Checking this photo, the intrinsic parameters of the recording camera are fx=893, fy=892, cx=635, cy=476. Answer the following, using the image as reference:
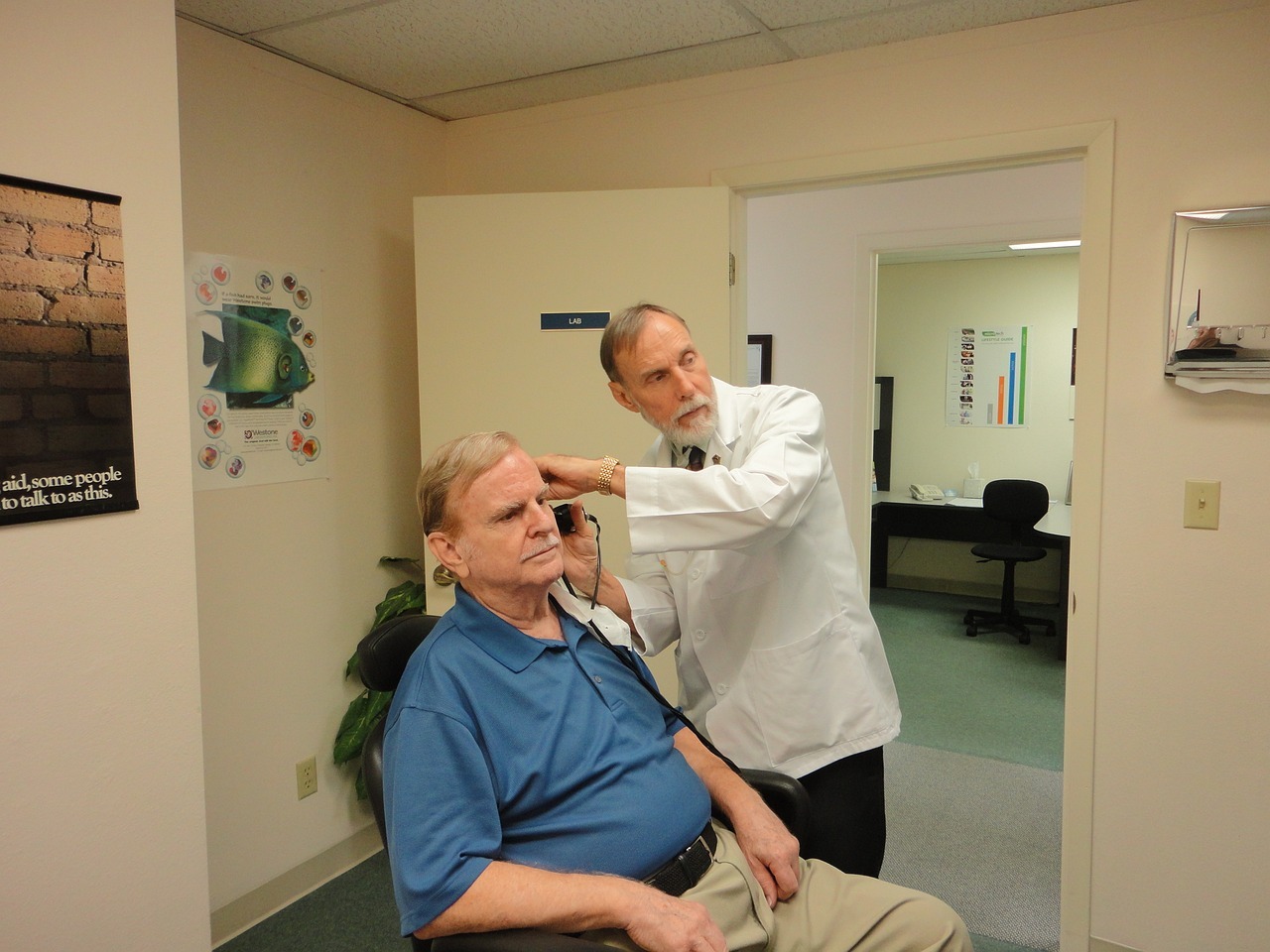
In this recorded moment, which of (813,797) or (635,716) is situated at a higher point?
(635,716)

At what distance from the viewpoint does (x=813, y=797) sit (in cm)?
173

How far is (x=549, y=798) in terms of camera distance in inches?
54.5

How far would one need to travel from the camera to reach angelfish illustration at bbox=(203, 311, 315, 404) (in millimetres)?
2434

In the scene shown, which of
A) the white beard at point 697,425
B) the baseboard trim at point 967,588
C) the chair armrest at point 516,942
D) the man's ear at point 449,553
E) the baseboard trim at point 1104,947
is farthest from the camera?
the baseboard trim at point 967,588

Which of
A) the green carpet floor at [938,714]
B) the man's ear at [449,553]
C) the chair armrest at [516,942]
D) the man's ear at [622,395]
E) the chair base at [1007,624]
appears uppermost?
the man's ear at [622,395]

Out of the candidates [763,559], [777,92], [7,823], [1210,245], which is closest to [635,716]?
[763,559]

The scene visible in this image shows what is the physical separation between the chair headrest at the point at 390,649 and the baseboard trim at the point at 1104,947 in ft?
6.72

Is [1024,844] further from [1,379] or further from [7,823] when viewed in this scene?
[1,379]

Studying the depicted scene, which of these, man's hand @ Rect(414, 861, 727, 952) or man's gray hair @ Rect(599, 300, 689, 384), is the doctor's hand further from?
man's hand @ Rect(414, 861, 727, 952)

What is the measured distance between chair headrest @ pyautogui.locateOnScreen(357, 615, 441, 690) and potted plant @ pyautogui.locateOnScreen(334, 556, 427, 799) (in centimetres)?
118

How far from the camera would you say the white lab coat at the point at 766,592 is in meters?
1.55

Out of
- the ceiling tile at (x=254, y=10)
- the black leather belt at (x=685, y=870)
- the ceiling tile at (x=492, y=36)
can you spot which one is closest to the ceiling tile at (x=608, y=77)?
the ceiling tile at (x=492, y=36)

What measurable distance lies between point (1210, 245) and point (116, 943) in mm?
2812

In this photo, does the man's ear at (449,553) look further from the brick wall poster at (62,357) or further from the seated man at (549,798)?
the brick wall poster at (62,357)
